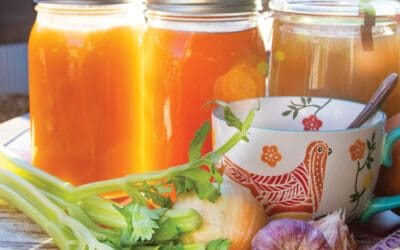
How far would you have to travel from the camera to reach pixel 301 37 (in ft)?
2.27

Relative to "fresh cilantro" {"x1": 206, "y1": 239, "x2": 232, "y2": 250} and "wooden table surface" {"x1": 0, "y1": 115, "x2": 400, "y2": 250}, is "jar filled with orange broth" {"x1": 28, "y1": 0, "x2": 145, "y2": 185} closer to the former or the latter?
"wooden table surface" {"x1": 0, "y1": 115, "x2": 400, "y2": 250}

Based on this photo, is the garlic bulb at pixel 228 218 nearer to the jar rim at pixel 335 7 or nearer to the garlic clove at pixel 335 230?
the garlic clove at pixel 335 230

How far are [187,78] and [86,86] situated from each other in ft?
0.35

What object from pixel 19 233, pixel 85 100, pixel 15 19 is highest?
pixel 85 100

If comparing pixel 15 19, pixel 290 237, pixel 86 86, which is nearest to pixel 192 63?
pixel 86 86

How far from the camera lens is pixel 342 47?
0.67 meters

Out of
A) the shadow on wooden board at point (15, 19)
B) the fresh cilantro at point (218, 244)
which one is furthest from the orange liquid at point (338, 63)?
the shadow on wooden board at point (15, 19)

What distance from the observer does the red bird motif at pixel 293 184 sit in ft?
1.77

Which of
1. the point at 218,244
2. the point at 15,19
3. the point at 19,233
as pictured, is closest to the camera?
the point at 218,244

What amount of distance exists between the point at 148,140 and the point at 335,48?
217mm

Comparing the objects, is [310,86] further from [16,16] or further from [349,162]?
[16,16]

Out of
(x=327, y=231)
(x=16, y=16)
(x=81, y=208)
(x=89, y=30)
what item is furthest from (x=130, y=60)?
(x=16, y=16)

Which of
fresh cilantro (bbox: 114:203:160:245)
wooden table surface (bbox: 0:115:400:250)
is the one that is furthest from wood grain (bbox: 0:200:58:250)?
fresh cilantro (bbox: 114:203:160:245)

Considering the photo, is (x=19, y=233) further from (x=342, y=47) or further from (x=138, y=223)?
(x=342, y=47)
